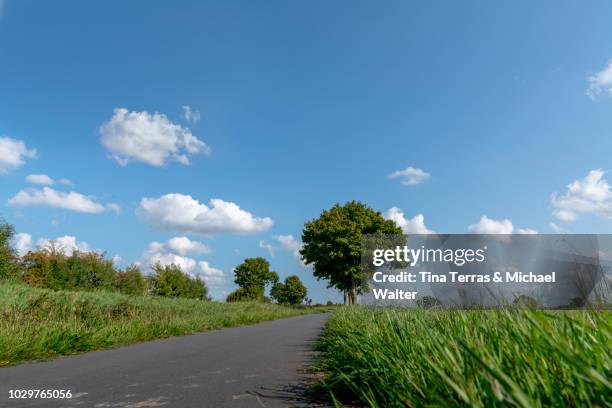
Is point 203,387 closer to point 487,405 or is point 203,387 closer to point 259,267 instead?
point 487,405

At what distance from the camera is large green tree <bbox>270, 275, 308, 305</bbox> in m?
81.7

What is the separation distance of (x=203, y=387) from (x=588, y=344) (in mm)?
3226

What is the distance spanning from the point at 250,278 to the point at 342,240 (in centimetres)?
3260

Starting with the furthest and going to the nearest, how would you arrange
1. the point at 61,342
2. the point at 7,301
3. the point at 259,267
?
the point at 259,267 < the point at 7,301 < the point at 61,342

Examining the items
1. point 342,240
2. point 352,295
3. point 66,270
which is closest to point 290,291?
point 352,295

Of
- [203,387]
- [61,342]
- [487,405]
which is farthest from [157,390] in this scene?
[61,342]

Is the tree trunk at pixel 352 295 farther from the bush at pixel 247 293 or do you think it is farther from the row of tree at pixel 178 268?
the bush at pixel 247 293

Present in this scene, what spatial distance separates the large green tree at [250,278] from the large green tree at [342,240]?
80.8 feet

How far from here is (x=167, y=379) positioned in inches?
167

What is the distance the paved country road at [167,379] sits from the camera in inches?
132

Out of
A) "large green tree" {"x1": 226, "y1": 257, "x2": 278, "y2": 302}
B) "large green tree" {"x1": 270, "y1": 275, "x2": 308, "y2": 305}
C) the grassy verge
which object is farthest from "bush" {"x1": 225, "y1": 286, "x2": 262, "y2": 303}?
the grassy verge

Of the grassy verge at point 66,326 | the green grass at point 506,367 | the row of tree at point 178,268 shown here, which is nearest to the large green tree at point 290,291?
the row of tree at point 178,268

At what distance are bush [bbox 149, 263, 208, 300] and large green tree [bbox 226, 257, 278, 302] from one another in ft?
68.0

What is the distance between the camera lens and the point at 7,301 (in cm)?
990
